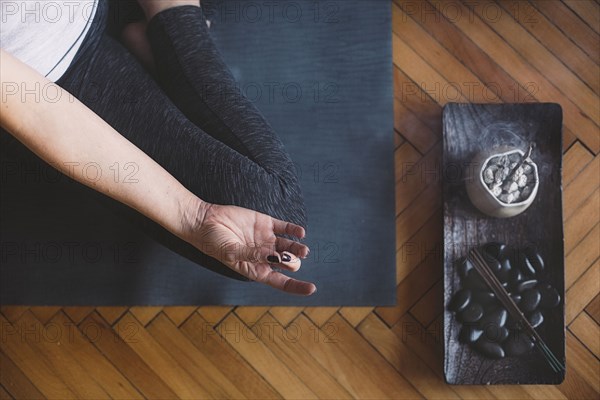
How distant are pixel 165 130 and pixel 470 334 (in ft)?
1.89

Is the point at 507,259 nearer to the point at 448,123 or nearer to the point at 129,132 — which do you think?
the point at 448,123

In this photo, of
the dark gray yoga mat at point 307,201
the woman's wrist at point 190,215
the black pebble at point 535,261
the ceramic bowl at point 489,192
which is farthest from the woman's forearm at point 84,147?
the black pebble at point 535,261

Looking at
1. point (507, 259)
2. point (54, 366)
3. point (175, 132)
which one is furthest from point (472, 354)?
point (54, 366)

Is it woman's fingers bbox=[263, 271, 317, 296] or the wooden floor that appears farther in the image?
the wooden floor

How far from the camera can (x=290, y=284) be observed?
69 centimetres

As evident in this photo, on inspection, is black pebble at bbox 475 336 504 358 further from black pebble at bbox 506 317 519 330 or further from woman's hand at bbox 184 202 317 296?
woman's hand at bbox 184 202 317 296

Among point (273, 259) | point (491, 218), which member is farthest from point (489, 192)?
point (273, 259)

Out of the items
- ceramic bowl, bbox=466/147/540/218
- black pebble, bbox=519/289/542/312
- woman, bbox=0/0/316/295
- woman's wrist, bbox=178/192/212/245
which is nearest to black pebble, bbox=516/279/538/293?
black pebble, bbox=519/289/542/312

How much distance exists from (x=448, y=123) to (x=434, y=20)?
8.6 inches

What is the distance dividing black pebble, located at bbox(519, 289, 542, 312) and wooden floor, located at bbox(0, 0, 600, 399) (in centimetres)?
→ 11

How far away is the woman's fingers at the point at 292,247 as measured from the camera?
67 cm

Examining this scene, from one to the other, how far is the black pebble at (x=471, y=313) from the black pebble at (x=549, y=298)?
4.2 inches

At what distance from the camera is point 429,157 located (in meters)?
1.04

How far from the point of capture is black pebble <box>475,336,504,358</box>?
0.94 meters
